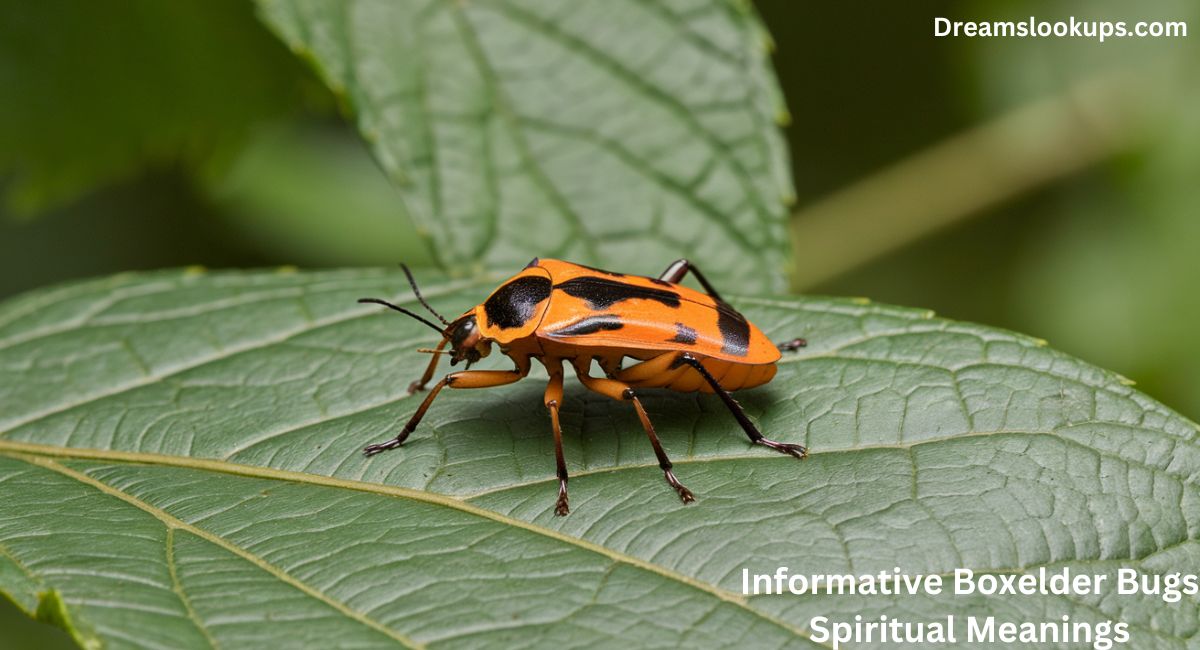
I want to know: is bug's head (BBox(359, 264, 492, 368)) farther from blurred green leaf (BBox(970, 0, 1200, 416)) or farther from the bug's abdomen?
blurred green leaf (BBox(970, 0, 1200, 416))

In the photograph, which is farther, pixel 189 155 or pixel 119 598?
pixel 189 155

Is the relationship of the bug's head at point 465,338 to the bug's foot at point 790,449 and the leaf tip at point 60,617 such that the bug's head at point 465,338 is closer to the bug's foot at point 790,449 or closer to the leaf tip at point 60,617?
the bug's foot at point 790,449

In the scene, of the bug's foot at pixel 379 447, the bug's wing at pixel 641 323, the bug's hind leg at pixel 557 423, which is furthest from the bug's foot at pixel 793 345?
the bug's foot at pixel 379 447

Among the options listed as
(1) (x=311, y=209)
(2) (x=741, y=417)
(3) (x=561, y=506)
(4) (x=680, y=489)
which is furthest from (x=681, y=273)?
(1) (x=311, y=209)

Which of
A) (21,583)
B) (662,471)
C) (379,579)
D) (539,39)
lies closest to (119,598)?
(21,583)

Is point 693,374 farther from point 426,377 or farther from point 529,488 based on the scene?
point 426,377

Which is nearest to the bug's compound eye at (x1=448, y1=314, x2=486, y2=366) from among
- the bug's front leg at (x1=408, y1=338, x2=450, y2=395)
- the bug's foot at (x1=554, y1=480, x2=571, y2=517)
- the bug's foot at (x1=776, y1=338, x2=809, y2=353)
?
the bug's front leg at (x1=408, y1=338, x2=450, y2=395)

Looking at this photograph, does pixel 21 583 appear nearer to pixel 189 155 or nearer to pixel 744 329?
pixel 744 329
